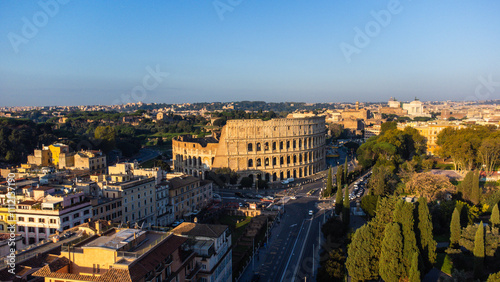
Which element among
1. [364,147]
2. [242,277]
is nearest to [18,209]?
[242,277]

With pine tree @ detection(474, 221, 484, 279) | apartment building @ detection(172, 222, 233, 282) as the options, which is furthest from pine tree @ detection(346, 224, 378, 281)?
apartment building @ detection(172, 222, 233, 282)

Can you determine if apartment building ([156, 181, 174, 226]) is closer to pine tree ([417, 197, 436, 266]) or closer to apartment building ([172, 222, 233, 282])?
apartment building ([172, 222, 233, 282])

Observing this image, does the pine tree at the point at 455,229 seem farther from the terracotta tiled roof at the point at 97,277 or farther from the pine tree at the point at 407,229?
the terracotta tiled roof at the point at 97,277

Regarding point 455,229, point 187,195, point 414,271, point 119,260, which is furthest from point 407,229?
point 187,195

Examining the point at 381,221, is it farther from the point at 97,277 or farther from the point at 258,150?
the point at 258,150

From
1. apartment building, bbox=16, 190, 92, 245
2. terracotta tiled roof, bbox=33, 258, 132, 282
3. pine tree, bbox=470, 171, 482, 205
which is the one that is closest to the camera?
terracotta tiled roof, bbox=33, 258, 132, 282

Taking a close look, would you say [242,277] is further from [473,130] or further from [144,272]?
[473,130]

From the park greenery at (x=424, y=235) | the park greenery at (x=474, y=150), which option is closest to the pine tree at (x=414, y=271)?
the park greenery at (x=424, y=235)
